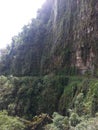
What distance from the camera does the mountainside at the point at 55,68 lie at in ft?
126

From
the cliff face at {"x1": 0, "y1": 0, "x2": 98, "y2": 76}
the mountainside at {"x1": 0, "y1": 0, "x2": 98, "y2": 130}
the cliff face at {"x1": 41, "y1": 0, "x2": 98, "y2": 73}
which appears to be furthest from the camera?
the cliff face at {"x1": 0, "y1": 0, "x2": 98, "y2": 76}

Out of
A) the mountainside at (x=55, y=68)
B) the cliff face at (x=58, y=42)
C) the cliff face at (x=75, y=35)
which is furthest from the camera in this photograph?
the cliff face at (x=58, y=42)

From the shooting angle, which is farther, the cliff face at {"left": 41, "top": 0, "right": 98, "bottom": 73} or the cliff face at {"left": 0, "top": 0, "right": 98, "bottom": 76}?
the cliff face at {"left": 0, "top": 0, "right": 98, "bottom": 76}

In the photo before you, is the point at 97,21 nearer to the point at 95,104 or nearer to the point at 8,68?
the point at 95,104

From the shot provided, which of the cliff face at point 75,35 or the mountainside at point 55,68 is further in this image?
the cliff face at point 75,35

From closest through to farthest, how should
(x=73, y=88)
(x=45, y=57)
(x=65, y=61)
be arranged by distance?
(x=73, y=88), (x=65, y=61), (x=45, y=57)

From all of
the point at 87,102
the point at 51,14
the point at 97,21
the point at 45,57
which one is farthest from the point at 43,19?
the point at 87,102

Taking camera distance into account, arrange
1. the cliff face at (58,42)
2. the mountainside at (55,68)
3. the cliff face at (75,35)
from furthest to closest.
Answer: the cliff face at (58,42), the cliff face at (75,35), the mountainside at (55,68)

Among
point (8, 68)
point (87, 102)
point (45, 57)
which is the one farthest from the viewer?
point (8, 68)

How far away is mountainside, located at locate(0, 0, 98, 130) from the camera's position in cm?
3834

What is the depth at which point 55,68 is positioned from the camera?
1863 inches

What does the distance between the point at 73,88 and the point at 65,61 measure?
23.7ft

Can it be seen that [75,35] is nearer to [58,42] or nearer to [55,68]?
[58,42]

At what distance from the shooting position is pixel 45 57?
164 ft
